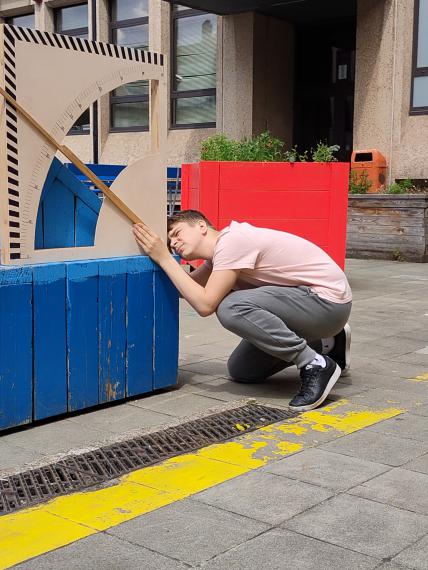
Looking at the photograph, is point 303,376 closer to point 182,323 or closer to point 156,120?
point 156,120

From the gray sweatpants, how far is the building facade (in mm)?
9794

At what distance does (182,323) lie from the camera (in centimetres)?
723

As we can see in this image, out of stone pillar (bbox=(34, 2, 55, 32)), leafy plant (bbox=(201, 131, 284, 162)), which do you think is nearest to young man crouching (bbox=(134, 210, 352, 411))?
leafy plant (bbox=(201, 131, 284, 162))

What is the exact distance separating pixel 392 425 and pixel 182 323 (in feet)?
11.0

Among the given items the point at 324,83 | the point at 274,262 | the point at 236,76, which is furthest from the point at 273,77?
the point at 274,262

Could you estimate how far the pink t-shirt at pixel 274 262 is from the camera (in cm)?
439

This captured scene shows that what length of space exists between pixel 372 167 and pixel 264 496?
1121cm

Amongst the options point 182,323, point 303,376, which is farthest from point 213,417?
point 182,323

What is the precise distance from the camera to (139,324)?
14.9 ft

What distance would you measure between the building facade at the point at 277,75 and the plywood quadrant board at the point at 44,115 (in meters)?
10.2

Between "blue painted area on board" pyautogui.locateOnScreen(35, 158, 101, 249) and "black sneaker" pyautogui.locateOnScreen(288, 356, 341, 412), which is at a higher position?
"blue painted area on board" pyautogui.locateOnScreen(35, 158, 101, 249)

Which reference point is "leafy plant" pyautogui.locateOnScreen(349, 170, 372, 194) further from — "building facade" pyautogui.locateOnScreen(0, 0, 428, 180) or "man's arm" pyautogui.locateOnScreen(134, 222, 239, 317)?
"man's arm" pyautogui.locateOnScreen(134, 222, 239, 317)

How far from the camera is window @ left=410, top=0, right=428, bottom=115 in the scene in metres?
13.7

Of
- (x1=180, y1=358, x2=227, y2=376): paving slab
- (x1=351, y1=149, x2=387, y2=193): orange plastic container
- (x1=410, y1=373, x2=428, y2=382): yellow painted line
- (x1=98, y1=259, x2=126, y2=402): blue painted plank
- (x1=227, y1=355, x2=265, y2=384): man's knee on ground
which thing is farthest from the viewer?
(x1=351, y1=149, x2=387, y2=193): orange plastic container
